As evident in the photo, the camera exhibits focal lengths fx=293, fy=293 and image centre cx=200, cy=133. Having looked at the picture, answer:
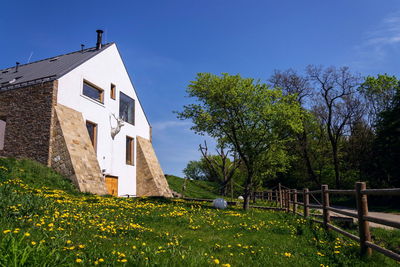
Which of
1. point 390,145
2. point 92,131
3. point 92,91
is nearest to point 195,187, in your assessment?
point 92,131

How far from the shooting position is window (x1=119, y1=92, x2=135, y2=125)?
24.3 metres

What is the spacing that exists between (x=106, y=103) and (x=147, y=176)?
7.24 meters

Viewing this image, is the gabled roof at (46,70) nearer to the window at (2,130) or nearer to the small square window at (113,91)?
the window at (2,130)

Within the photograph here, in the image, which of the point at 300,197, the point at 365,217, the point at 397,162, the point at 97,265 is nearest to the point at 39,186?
the point at 97,265

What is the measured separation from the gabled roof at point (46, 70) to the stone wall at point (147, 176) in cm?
838

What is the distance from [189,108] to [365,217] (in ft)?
41.1

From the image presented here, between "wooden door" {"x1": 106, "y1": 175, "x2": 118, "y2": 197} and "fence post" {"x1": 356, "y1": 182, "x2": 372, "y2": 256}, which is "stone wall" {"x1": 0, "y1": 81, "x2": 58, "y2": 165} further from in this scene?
"fence post" {"x1": 356, "y1": 182, "x2": 372, "y2": 256}

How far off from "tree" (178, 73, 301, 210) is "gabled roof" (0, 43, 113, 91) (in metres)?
8.65

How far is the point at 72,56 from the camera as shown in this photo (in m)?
24.3

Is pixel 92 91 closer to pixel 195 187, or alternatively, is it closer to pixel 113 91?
pixel 113 91

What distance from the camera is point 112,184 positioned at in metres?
21.8

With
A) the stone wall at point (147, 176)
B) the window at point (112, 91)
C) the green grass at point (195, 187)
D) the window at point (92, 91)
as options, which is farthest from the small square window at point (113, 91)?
the green grass at point (195, 187)

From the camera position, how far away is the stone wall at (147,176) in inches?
984

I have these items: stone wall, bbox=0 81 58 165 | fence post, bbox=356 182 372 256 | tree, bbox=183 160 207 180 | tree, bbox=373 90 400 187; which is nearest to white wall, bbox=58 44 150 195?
stone wall, bbox=0 81 58 165
